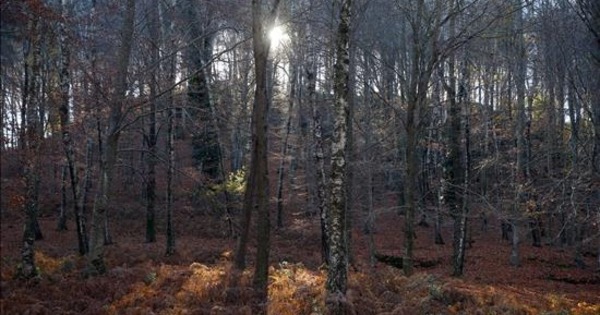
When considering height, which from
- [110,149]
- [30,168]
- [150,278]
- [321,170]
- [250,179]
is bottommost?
[150,278]

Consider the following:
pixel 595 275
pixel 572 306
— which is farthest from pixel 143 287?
pixel 595 275

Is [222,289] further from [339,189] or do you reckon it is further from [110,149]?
[110,149]

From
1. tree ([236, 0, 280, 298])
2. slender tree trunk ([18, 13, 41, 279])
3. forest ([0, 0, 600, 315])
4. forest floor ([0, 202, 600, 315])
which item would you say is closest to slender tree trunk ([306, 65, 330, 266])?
forest ([0, 0, 600, 315])

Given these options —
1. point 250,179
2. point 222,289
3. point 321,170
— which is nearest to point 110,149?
point 250,179

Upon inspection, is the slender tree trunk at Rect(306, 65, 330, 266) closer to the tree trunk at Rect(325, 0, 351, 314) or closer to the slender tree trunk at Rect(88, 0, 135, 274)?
the tree trunk at Rect(325, 0, 351, 314)

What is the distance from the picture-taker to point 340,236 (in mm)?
10336

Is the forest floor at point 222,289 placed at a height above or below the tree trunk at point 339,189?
below

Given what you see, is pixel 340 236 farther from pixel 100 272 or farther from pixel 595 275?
pixel 595 275

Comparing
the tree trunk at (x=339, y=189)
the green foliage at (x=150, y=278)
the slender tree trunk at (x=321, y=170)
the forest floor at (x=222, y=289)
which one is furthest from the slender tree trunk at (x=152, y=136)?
the tree trunk at (x=339, y=189)

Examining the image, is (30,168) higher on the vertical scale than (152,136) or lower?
lower

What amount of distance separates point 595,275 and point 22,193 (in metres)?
21.9

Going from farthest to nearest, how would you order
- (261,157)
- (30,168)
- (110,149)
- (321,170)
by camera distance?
(321,170)
(110,149)
(261,157)
(30,168)

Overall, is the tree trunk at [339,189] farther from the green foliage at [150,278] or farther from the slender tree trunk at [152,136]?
the slender tree trunk at [152,136]

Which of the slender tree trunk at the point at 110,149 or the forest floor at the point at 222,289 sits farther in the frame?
the slender tree trunk at the point at 110,149
